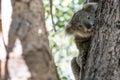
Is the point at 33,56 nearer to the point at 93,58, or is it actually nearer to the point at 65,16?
the point at 93,58

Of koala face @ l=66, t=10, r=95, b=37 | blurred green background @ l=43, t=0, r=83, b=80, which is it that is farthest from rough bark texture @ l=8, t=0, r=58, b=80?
blurred green background @ l=43, t=0, r=83, b=80

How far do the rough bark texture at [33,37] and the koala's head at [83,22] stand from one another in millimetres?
1673

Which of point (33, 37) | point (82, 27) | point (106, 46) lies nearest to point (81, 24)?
point (82, 27)

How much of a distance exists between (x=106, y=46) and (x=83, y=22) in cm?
103

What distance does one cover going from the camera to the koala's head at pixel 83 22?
9.95 ft

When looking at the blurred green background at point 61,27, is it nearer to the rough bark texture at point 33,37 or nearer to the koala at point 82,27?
the koala at point 82,27

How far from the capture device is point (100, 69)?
6.83ft

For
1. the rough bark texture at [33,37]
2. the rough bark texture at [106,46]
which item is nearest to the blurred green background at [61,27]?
the rough bark texture at [106,46]

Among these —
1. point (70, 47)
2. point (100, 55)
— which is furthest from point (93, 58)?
point (70, 47)

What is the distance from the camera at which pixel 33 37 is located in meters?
1.25

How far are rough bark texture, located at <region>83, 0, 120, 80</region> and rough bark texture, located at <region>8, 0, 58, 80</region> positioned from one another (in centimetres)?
83

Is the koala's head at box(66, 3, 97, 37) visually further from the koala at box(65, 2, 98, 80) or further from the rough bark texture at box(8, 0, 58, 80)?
the rough bark texture at box(8, 0, 58, 80)

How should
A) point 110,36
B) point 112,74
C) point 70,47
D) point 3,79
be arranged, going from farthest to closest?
1. point 70,47
2. point 110,36
3. point 112,74
4. point 3,79

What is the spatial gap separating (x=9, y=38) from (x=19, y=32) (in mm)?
48
